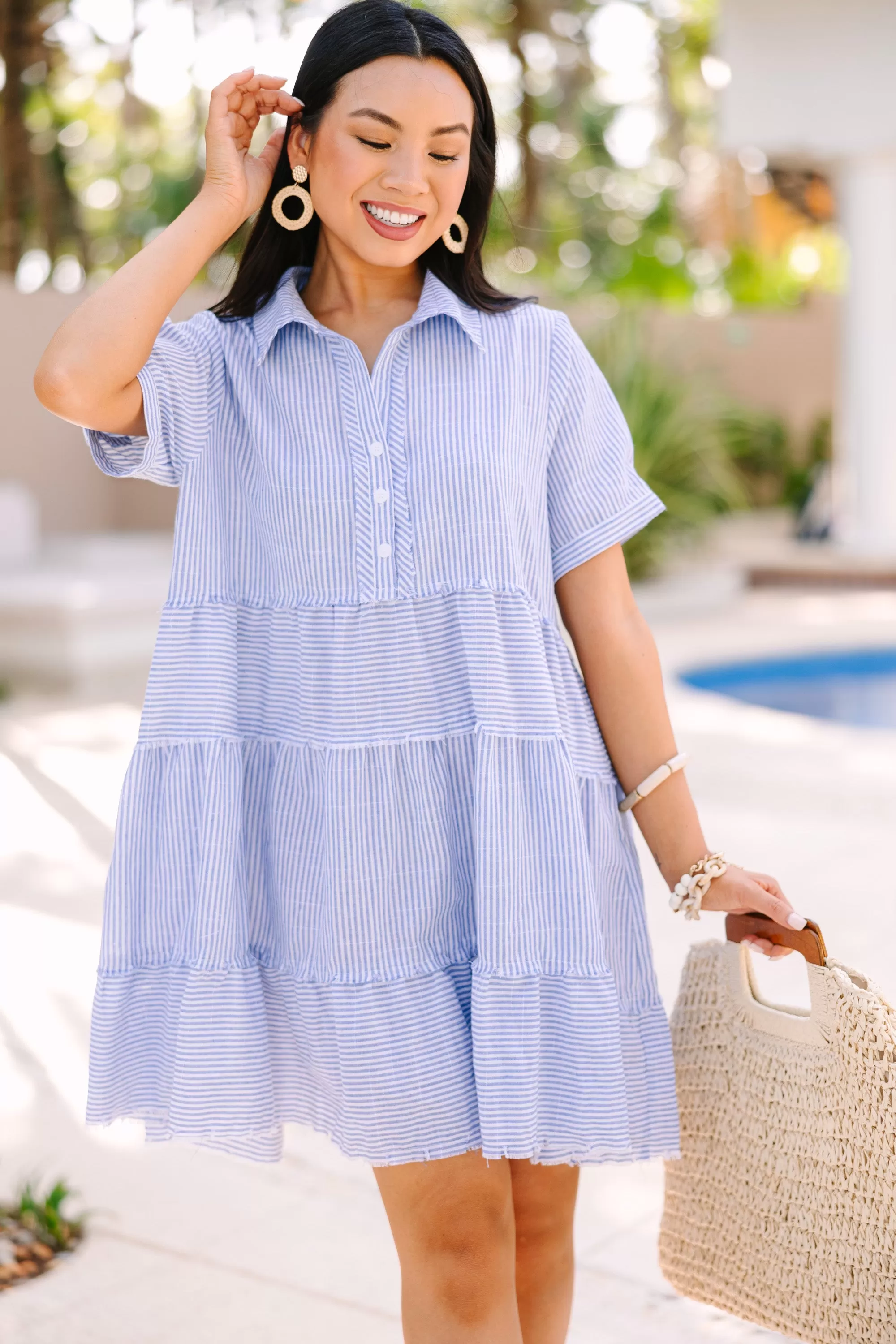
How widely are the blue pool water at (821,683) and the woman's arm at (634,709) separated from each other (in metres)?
6.03

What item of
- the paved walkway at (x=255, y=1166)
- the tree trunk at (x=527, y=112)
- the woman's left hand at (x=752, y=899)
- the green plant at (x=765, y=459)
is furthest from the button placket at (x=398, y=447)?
the tree trunk at (x=527, y=112)

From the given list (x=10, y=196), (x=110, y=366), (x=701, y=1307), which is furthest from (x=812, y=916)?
(x=10, y=196)

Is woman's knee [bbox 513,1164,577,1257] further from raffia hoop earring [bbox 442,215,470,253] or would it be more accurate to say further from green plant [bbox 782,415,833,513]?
green plant [bbox 782,415,833,513]

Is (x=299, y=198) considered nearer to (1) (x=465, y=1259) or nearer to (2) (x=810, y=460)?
(1) (x=465, y=1259)

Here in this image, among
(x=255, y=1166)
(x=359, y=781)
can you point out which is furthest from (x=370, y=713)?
(x=255, y=1166)

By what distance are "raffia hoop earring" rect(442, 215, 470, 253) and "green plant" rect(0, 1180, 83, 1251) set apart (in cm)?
154

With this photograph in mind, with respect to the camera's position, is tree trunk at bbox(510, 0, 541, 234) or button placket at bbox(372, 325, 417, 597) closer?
button placket at bbox(372, 325, 417, 597)

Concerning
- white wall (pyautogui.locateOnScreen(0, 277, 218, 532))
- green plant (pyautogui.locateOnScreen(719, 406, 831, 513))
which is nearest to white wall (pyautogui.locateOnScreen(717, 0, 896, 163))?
green plant (pyautogui.locateOnScreen(719, 406, 831, 513))

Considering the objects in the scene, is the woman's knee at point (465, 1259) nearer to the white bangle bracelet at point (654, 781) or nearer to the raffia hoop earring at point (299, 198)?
the white bangle bracelet at point (654, 781)

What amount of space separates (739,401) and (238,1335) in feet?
49.0

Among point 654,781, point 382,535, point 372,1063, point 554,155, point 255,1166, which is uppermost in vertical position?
point 382,535

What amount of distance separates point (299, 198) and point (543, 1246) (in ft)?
3.65

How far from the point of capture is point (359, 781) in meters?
1.44

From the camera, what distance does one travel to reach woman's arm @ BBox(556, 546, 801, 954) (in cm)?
158
